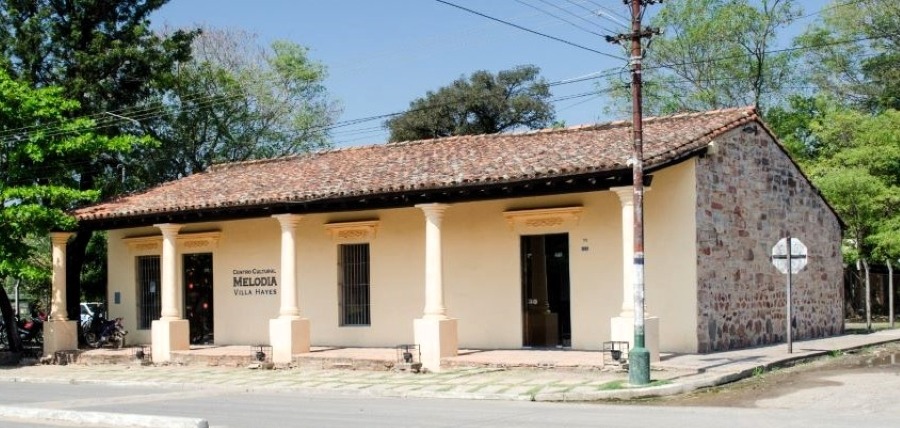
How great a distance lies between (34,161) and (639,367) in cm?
1532

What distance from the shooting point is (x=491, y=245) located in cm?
2058

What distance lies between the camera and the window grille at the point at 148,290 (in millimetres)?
25591

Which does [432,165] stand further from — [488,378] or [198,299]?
[198,299]

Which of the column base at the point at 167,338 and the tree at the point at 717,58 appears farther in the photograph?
the tree at the point at 717,58

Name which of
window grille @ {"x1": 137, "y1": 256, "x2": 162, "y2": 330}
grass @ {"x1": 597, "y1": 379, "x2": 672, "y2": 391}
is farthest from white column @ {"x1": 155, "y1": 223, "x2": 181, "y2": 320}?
grass @ {"x1": 597, "y1": 379, "x2": 672, "y2": 391}

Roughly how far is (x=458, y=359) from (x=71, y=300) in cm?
1345

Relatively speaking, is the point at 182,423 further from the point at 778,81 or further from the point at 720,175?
the point at 778,81

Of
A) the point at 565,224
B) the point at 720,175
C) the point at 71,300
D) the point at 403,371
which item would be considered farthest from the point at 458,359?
the point at 71,300

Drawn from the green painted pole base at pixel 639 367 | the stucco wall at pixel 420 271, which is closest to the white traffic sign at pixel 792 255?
the stucco wall at pixel 420 271

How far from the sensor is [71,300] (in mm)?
Answer: 27203

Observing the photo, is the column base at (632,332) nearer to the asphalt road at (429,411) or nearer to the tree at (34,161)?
the asphalt road at (429,411)

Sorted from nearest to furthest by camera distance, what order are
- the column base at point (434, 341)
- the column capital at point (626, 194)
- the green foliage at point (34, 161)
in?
the column capital at point (626, 194) → the column base at point (434, 341) → the green foliage at point (34, 161)

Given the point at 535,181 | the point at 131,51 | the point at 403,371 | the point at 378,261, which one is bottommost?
the point at 403,371

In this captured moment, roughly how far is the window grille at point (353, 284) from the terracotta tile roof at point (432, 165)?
1696 mm
